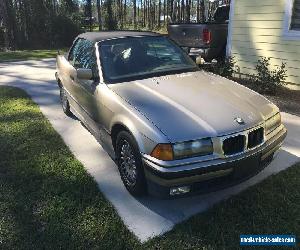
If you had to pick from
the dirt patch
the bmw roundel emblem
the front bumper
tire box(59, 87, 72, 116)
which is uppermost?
the bmw roundel emblem

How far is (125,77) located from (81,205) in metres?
1.63

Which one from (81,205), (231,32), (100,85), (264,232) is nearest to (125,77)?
(100,85)

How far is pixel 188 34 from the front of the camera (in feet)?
32.4

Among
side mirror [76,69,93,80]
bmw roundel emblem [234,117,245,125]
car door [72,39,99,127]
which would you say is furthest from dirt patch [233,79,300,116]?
side mirror [76,69,93,80]

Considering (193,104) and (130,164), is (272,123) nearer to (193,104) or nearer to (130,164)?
(193,104)

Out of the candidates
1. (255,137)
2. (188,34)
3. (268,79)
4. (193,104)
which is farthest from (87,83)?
(188,34)

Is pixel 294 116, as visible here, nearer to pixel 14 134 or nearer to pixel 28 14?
pixel 14 134

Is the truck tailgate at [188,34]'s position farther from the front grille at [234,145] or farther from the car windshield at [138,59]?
the front grille at [234,145]

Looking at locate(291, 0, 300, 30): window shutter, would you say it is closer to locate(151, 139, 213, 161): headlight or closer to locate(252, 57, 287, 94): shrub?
locate(252, 57, 287, 94): shrub

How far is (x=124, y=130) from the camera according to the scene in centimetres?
372

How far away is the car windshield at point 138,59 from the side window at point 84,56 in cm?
15

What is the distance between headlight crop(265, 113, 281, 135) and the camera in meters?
3.65

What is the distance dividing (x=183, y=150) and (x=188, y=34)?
24.1 feet

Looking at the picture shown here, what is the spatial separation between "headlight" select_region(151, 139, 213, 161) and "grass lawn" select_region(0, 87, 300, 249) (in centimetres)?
70
